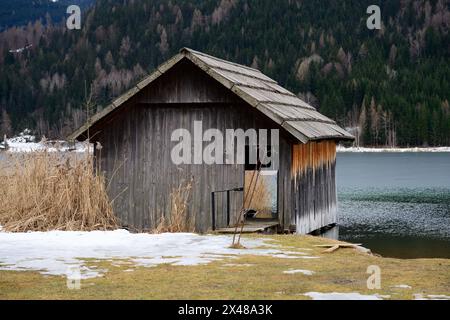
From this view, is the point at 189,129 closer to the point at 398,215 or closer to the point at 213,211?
the point at 213,211

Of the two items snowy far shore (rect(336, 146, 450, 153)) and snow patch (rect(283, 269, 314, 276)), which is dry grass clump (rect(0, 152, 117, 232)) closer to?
snow patch (rect(283, 269, 314, 276))

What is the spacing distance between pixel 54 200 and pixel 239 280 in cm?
655

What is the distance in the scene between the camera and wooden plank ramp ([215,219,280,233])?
15.9 metres

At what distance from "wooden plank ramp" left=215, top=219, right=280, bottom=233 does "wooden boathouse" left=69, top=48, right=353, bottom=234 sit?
135 mm

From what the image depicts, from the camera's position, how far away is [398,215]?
119ft

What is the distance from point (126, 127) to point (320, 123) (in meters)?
5.60

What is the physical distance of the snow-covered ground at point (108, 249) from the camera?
36.1 ft

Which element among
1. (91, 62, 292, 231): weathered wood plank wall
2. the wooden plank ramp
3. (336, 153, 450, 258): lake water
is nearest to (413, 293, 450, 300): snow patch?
the wooden plank ramp

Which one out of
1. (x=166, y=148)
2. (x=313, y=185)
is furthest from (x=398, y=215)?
(x=166, y=148)

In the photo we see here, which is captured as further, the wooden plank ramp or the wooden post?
the wooden post

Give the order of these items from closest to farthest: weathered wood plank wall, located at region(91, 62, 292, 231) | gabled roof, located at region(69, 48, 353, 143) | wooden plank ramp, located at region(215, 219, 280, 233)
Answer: wooden plank ramp, located at region(215, 219, 280, 233), gabled roof, located at region(69, 48, 353, 143), weathered wood plank wall, located at region(91, 62, 292, 231)

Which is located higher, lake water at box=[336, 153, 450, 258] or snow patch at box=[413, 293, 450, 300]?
snow patch at box=[413, 293, 450, 300]

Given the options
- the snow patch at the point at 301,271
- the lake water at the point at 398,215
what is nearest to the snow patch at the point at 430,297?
the snow patch at the point at 301,271

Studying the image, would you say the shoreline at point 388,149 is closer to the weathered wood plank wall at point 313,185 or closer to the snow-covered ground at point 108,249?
the weathered wood plank wall at point 313,185
